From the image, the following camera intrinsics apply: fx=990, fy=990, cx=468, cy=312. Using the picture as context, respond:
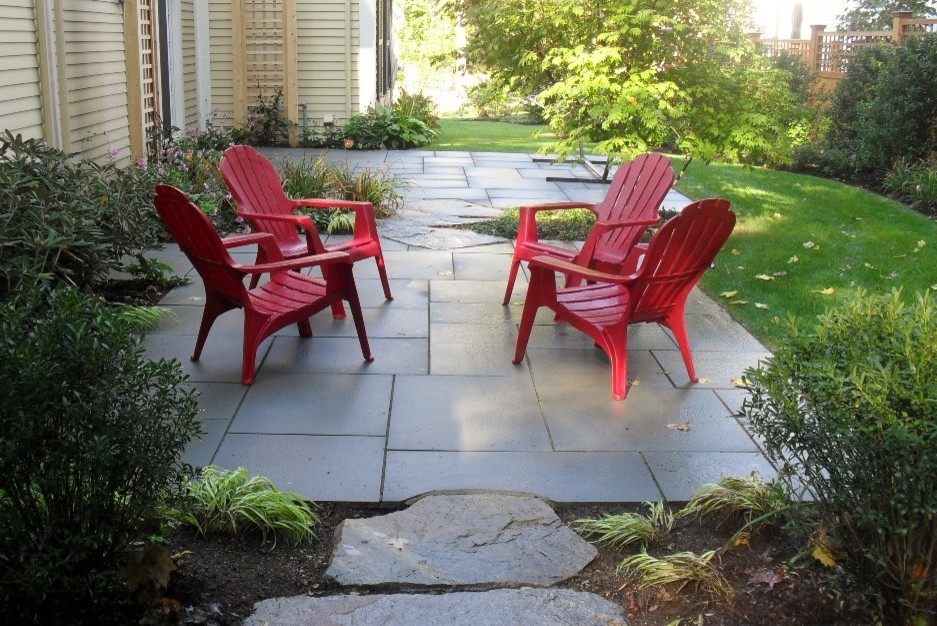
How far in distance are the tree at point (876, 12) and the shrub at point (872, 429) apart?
57.9 ft

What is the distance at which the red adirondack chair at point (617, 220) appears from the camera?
18.4 ft

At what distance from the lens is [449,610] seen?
2.76 meters

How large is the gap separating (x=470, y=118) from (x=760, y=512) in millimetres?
20504

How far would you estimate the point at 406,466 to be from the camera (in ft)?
12.2

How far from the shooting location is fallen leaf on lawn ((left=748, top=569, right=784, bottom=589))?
2.82m

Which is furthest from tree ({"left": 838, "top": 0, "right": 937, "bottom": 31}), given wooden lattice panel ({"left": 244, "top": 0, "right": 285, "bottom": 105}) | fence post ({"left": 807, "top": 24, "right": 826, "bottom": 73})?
wooden lattice panel ({"left": 244, "top": 0, "right": 285, "bottom": 105})

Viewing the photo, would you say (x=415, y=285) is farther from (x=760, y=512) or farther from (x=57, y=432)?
(x=57, y=432)

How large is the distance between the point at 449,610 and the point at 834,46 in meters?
14.6

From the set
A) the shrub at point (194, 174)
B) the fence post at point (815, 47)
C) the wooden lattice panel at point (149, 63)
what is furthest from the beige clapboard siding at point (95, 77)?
the fence post at point (815, 47)

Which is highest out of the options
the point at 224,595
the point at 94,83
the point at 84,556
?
the point at 94,83

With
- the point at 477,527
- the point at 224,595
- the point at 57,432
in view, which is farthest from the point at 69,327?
the point at 477,527

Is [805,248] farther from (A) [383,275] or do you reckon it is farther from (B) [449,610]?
(B) [449,610]

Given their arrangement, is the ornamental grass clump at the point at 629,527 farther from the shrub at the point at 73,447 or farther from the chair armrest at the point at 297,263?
the chair armrest at the point at 297,263

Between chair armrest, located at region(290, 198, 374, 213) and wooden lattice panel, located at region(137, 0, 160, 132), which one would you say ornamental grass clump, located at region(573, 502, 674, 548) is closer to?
chair armrest, located at region(290, 198, 374, 213)
